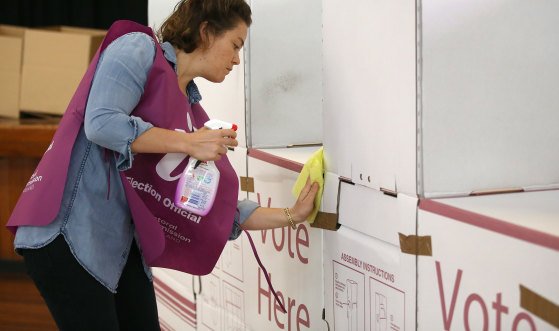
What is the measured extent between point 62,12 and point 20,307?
325cm

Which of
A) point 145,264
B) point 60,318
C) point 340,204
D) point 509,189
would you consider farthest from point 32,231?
point 509,189

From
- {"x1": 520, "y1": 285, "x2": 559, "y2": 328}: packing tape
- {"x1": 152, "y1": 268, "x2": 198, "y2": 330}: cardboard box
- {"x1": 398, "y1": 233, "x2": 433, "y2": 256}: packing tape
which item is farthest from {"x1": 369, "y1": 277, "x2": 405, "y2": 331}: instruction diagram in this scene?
{"x1": 152, "y1": 268, "x2": 198, "y2": 330}: cardboard box

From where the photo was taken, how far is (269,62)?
2.29 meters

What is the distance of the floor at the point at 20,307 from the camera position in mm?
3566

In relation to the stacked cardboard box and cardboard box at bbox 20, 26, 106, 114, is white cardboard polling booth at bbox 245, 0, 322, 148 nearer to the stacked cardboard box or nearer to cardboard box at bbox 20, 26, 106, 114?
the stacked cardboard box

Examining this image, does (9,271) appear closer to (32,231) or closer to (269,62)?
(269,62)

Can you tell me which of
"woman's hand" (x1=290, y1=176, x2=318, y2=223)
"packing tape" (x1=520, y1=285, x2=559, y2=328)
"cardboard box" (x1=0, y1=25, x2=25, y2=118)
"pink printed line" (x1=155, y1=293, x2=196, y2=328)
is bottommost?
"pink printed line" (x1=155, y1=293, x2=196, y2=328)

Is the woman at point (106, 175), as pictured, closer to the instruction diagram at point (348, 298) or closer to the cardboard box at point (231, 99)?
the instruction diagram at point (348, 298)

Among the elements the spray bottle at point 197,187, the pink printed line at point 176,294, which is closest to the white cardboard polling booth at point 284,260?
the spray bottle at point 197,187

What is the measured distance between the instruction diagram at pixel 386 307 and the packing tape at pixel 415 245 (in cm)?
11

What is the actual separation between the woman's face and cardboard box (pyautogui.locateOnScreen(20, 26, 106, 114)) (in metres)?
2.98

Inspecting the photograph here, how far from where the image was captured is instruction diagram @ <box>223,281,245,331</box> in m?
2.37

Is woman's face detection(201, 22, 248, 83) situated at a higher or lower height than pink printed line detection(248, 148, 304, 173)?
higher

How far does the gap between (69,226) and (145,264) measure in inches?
11.2
